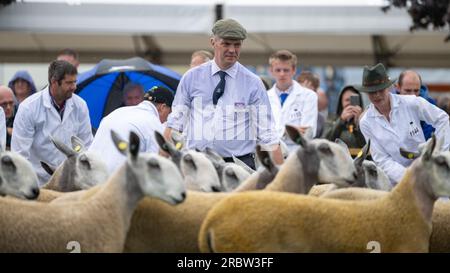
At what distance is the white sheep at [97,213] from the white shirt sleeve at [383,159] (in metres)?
2.82

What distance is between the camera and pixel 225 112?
862cm

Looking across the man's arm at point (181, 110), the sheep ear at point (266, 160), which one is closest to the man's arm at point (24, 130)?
the man's arm at point (181, 110)

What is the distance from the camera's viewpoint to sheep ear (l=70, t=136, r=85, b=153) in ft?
29.2

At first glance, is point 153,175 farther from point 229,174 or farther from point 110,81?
point 110,81

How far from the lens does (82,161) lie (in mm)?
8477

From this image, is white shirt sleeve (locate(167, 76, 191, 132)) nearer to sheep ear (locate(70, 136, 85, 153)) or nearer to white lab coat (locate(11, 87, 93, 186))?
sheep ear (locate(70, 136, 85, 153))

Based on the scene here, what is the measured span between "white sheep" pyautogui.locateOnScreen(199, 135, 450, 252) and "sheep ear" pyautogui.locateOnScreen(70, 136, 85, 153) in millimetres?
2599

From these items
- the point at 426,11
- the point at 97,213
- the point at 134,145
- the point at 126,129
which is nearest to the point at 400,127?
the point at 126,129

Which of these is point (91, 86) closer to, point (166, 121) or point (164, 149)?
point (166, 121)

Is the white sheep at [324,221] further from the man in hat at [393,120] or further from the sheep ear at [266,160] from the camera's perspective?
the man in hat at [393,120]

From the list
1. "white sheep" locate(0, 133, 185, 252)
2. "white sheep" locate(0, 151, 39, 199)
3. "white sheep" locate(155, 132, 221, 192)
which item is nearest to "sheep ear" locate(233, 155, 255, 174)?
"white sheep" locate(155, 132, 221, 192)

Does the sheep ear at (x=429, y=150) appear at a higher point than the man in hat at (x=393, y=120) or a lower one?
lower

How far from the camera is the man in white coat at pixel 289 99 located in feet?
37.5
